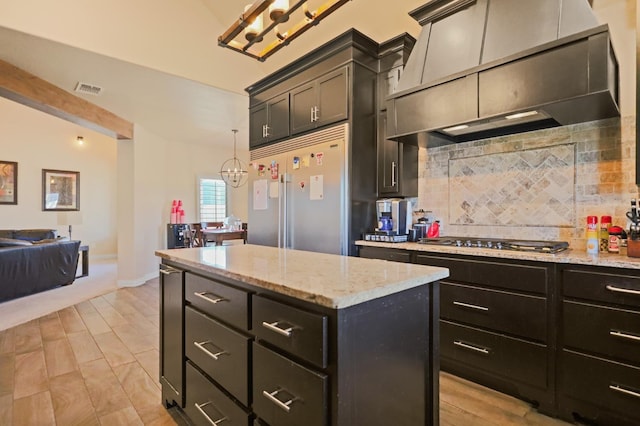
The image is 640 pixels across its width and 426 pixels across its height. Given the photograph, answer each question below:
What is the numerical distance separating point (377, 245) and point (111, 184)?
7.64 m

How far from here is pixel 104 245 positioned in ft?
25.8

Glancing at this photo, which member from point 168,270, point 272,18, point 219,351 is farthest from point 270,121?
point 219,351

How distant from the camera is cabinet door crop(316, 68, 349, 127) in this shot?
9.77 feet

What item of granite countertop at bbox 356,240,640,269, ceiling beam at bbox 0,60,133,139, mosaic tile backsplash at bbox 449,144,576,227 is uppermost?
ceiling beam at bbox 0,60,133,139

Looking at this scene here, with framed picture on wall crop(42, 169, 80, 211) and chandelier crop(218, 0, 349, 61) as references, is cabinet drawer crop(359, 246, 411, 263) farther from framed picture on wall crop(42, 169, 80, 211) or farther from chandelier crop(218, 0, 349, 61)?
framed picture on wall crop(42, 169, 80, 211)

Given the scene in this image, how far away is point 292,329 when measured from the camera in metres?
1.04

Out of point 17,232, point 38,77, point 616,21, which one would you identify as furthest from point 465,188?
point 17,232

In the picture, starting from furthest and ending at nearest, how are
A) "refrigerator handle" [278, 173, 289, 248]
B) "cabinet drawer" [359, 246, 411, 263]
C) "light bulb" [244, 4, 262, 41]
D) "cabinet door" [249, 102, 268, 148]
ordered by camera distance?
"cabinet door" [249, 102, 268, 148] → "refrigerator handle" [278, 173, 289, 248] → "cabinet drawer" [359, 246, 411, 263] → "light bulb" [244, 4, 262, 41]

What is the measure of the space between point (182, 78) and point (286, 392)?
11.9ft

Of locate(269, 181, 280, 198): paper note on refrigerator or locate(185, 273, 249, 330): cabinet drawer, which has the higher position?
locate(269, 181, 280, 198): paper note on refrigerator

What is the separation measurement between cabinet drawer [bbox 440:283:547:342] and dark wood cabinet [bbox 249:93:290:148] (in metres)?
2.29

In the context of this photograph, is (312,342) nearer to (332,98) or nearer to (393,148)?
(393,148)

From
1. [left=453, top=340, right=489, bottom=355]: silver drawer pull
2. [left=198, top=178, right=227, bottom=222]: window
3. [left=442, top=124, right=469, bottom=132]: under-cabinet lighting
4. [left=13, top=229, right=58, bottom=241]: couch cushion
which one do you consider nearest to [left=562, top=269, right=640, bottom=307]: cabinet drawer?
[left=453, top=340, right=489, bottom=355]: silver drawer pull

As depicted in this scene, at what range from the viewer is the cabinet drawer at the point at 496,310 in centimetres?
193
